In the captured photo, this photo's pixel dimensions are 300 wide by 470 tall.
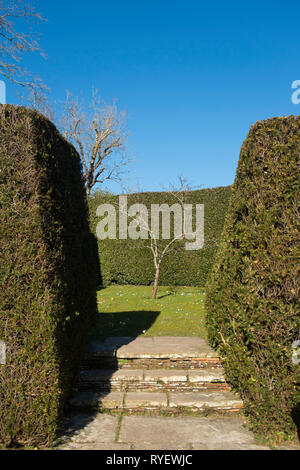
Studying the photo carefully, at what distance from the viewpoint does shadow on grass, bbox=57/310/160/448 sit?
3.47 metres

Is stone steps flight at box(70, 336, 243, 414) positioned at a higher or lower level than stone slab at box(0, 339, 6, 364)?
lower

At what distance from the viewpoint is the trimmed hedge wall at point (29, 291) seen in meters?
3.00

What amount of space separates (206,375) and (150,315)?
10.1 ft

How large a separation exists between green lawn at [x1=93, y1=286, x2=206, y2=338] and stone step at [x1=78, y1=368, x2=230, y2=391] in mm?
1366

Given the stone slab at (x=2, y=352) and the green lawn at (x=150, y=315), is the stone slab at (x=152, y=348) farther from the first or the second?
the stone slab at (x=2, y=352)

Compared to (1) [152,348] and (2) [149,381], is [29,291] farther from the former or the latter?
(1) [152,348]

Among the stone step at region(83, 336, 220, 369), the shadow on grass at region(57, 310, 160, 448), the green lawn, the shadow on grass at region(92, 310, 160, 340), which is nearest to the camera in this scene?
the shadow on grass at region(57, 310, 160, 448)

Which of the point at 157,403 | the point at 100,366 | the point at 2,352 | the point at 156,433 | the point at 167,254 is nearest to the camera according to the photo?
the point at 2,352

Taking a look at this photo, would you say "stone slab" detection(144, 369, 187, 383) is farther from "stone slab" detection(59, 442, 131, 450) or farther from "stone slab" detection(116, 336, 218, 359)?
"stone slab" detection(59, 442, 131, 450)

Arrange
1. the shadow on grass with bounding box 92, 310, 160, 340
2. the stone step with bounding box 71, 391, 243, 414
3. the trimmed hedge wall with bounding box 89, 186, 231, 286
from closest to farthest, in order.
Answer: the stone step with bounding box 71, 391, 243, 414
the shadow on grass with bounding box 92, 310, 160, 340
the trimmed hedge wall with bounding box 89, 186, 231, 286

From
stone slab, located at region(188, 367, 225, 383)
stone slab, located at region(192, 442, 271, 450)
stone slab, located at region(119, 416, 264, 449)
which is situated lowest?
stone slab, located at region(119, 416, 264, 449)

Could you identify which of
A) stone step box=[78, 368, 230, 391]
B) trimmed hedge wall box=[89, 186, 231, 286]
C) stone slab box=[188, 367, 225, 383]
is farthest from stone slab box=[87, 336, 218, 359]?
trimmed hedge wall box=[89, 186, 231, 286]

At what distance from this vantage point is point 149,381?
13.8ft

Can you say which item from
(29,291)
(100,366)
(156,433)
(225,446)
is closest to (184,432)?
(156,433)
